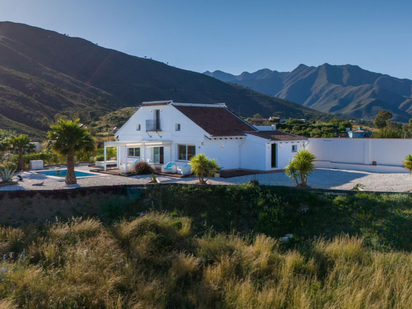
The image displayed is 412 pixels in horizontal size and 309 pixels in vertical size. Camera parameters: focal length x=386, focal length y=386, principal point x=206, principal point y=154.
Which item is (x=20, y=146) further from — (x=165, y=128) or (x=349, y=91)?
(x=349, y=91)

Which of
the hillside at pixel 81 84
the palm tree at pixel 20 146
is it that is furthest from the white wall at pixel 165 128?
the hillside at pixel 81 84

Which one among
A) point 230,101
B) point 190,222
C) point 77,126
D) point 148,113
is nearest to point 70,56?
point 230,101

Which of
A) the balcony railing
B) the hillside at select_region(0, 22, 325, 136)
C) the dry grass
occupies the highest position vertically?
the hillside at select_region(0, 22, 325, 136)

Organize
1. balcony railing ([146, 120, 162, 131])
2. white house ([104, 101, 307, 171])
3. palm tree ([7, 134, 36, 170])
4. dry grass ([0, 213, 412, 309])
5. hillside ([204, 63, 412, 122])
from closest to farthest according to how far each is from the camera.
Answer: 1. dry grass ([0, 213, 412, 309])
2. white house ([104, 101, 307, 171])
3. palm tree ([7, 134, 36, 170])
4. balcony railing ([146, 120, 162, 131])
5. hillside ([204, 63, 412, 122])

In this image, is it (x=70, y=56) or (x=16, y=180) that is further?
(x=70, y=56)

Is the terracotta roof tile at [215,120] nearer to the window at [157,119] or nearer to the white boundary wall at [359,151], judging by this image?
the window at [157,119]

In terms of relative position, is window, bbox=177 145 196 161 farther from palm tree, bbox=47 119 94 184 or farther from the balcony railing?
palm tree, bbox=47 119 94 184

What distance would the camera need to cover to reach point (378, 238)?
12258 millimetres

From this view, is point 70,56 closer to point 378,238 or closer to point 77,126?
point 77,126

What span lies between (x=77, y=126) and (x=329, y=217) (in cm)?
1234

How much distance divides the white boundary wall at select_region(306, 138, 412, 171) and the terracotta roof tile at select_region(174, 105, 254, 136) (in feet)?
17.6

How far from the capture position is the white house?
24.0 metres

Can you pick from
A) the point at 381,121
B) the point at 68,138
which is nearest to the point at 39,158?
the point at 68,138

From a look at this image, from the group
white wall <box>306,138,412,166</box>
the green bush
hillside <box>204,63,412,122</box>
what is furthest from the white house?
hillside <box>204,63,412,122</box>
